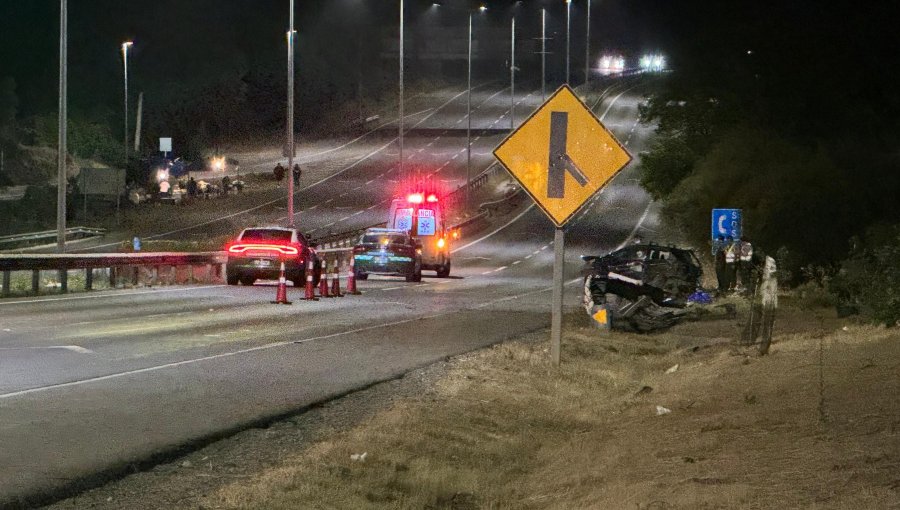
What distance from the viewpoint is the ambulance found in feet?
135

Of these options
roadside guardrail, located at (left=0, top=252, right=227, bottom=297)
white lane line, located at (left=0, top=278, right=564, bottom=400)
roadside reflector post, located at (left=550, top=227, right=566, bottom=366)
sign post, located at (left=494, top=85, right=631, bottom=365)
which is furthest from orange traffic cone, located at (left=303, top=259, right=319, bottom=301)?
sign post, located at (left=494, top=85, right=631, bottom=365)

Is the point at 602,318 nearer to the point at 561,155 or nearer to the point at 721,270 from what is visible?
the point at 561,155

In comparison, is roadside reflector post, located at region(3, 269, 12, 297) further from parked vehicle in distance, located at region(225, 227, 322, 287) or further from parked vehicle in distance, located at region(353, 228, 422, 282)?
parked vehicle in distance, located at region(353, 228, 422, 282)

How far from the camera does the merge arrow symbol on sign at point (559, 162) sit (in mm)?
13352

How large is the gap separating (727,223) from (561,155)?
17.4 m

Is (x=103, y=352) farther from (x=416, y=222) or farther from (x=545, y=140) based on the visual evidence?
(x=416, y=222)

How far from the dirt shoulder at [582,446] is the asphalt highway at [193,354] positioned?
0.63 metres

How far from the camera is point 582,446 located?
9266 mm

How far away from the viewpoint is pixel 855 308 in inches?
838

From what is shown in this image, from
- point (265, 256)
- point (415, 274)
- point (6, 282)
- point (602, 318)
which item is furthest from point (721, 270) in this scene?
point (6, 282)

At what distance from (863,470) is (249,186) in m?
77.6

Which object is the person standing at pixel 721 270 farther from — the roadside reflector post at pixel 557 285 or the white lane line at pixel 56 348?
the white lane line at pixel 56 348

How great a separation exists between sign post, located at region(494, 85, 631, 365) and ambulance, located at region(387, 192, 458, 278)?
26.5m

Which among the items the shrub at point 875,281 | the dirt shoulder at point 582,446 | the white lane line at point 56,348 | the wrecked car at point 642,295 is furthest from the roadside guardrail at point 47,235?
the dirt shoulder at point 582,446
